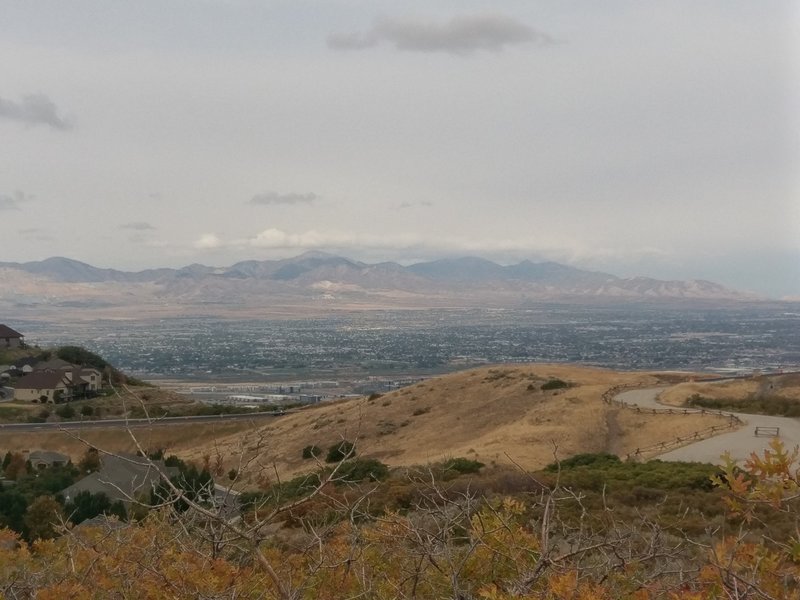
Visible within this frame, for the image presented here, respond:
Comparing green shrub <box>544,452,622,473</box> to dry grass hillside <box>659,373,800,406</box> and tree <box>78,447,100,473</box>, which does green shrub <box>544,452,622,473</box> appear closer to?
dry grass hillside <box>659,373,800,406</box>

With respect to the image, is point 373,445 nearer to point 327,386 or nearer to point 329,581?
point 329,581

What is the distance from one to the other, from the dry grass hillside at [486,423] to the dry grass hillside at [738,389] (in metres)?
3.87

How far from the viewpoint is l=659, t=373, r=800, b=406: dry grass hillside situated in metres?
38.8

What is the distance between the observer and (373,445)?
36.9 metres

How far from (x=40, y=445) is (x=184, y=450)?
8.51 m

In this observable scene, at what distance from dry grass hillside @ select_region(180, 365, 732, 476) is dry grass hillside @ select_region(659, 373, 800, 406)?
12.7 ft

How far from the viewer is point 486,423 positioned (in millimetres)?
38219

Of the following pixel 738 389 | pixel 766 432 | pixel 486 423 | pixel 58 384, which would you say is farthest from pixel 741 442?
pixel 58 384

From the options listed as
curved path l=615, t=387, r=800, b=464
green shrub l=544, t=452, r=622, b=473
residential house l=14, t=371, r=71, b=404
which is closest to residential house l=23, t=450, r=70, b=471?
residential house l=14, t=371, r=71, b=404

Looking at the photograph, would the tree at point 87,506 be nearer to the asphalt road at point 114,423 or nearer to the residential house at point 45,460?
the residential house at point 45,460

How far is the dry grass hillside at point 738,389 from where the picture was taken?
38844 mm

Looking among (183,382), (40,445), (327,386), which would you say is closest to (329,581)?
(40,445)

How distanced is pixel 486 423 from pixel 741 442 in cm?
1472

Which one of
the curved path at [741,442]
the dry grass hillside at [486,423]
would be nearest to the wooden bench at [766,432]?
the curved path at [741,442]
